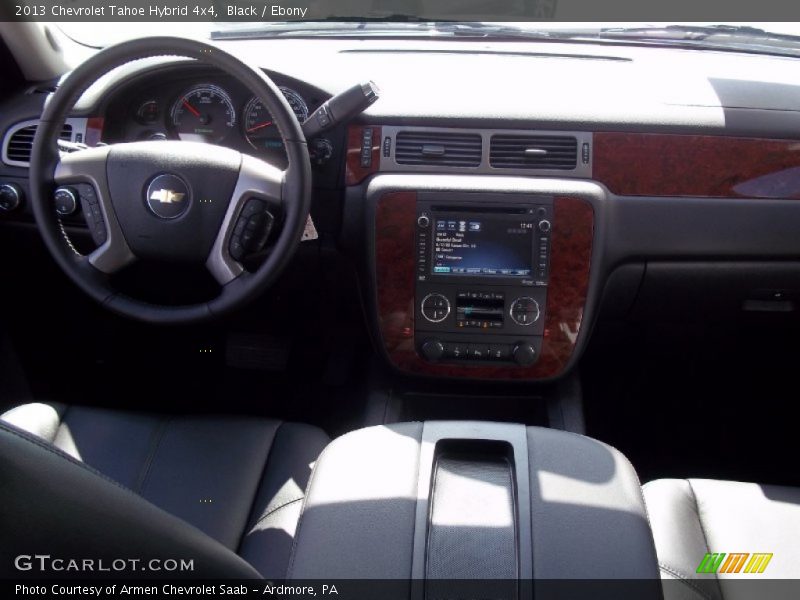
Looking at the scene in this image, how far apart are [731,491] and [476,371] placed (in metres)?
0.79

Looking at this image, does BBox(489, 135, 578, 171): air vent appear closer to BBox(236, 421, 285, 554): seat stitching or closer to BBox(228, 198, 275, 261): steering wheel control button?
BBox(228, 198, 275, 261): steering wheel control button

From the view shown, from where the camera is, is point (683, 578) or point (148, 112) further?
point (148, 112)

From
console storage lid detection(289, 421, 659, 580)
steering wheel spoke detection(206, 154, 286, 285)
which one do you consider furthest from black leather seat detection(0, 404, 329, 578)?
steering wheel spoke detection(206, 154, 286, 285)

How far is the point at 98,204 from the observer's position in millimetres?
1876

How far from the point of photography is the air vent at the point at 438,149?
206 centimetres

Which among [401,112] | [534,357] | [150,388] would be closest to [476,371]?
[534,357]

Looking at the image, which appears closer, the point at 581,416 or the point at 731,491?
the point at 731,491

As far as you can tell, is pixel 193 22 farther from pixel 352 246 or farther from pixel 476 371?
pixel 476 371

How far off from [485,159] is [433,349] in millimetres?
508

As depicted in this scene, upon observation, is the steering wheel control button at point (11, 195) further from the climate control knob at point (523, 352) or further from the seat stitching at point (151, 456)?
the climate control knob at point (523, 352)

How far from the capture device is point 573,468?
1244mm

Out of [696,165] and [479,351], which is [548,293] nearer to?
[479,351]

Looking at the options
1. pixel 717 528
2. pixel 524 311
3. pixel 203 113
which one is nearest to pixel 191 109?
pixel 203 113

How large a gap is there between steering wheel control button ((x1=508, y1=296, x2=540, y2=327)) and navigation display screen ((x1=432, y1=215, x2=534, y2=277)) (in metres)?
0.07
